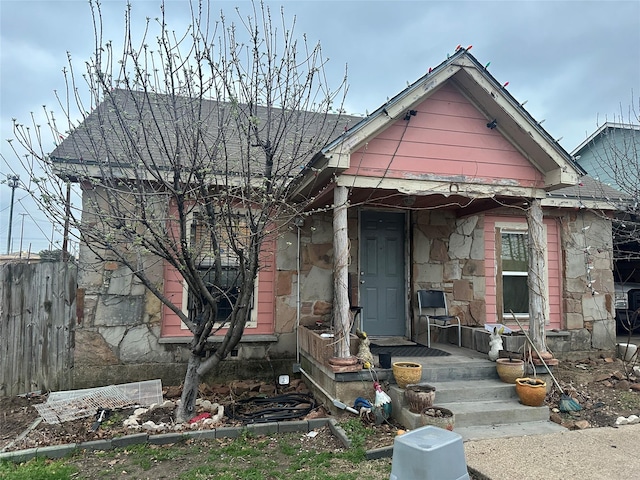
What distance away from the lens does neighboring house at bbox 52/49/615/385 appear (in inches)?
189

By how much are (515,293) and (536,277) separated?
87.8 inches

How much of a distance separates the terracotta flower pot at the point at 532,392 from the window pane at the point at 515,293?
2953mm

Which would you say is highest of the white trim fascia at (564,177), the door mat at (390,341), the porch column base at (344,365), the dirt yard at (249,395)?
the white trim fascia at (564,177)

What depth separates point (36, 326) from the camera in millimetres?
5355

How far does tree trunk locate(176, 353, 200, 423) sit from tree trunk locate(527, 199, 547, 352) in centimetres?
409

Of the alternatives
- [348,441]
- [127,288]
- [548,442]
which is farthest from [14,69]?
[548,442]

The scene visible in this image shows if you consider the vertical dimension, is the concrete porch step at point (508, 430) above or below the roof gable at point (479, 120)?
below

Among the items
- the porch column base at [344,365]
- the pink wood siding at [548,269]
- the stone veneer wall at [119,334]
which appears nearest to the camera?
the porch column base at [344,365]

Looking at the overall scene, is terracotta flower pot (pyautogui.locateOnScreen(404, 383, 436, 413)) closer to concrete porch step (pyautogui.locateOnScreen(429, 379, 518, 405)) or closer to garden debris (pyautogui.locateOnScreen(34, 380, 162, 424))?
concrete porch step (pyautogui.locateOnScreen(429, 379, 518, 405))

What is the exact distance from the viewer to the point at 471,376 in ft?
15.8

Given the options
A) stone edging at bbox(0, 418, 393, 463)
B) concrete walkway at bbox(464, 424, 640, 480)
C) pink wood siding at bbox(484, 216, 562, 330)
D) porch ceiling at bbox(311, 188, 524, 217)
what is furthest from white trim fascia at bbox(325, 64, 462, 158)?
pink wood siding at bbox(484, 216, 562, 330)

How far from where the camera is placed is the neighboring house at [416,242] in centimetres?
480

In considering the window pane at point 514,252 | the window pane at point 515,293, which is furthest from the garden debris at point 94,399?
the window pane at point 514,252

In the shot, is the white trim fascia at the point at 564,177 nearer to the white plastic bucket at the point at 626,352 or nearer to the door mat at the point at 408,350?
the door mat at the point at 408,350
